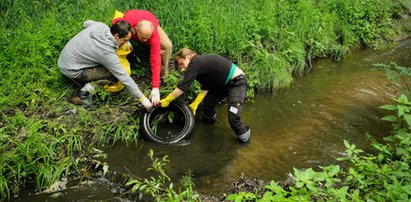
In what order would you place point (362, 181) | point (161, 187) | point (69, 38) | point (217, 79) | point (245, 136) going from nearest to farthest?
point (362, 181) → point (161, 187) → point (217, 79) → point (245, 136) → point (69, 38)

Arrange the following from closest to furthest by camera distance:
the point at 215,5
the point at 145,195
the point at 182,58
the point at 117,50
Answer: the point at 145,195
the point at 182,58
the point at 117,50
the point at 215,5

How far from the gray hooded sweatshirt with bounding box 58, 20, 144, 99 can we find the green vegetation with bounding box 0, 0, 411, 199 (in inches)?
18.3

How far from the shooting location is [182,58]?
212 inches

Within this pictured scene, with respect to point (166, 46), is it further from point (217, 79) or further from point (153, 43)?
point (217, 79)

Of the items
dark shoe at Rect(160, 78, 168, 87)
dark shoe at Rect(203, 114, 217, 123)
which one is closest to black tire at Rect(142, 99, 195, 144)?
dark shoe at Rect(203, 114, 217, 123)

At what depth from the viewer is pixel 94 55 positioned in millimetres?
5430

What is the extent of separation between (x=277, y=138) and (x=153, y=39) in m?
2.51

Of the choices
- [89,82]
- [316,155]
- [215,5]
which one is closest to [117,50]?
[89,82]

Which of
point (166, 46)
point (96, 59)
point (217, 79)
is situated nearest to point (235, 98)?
point (217, 79)

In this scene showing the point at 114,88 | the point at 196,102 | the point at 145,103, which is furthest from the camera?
the point at 196,102

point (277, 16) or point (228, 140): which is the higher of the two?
point (277, 16)

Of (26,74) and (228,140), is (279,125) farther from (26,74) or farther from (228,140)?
(26,74)

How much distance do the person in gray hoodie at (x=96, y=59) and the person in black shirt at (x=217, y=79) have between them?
707 mm

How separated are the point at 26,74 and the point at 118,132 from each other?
179cm
